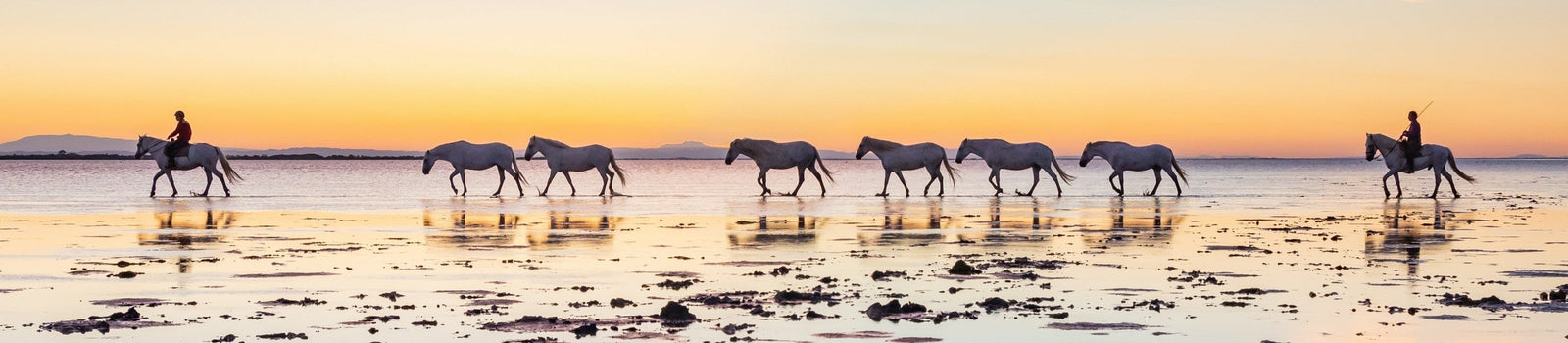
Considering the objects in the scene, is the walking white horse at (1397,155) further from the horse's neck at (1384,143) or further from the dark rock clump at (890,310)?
the dark rock clump at (890,310)

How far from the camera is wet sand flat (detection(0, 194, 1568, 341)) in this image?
846 centimetres

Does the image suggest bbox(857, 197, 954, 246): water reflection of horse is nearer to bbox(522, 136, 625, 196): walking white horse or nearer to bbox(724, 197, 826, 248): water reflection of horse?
bbox(724, 197, 826, 248): water reflection of horse

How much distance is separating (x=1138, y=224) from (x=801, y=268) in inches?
350

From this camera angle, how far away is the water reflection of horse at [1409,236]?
14.0 m

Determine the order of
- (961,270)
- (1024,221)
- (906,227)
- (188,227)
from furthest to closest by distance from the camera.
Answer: (1024,221), (906,227), (188,227), (961,270)

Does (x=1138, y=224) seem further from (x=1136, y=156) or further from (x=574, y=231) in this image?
(x=1136, y=156)

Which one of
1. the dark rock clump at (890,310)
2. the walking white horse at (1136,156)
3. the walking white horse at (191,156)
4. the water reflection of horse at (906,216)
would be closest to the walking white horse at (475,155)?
the walking white horse at (191,156)

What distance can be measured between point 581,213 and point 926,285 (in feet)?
43.9

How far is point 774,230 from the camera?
19.0 meters

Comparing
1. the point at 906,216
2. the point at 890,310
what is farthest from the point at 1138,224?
the point at 890,310

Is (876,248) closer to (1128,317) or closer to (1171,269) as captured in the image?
(1171,269)

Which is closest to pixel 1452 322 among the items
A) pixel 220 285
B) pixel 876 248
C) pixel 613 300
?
pixel 613 300

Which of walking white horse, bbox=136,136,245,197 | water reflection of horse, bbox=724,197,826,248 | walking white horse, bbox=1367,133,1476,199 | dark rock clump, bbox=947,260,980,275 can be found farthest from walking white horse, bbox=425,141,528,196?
dark rock clump, bbox=947,260,980,275

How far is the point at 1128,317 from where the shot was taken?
29.3ft
